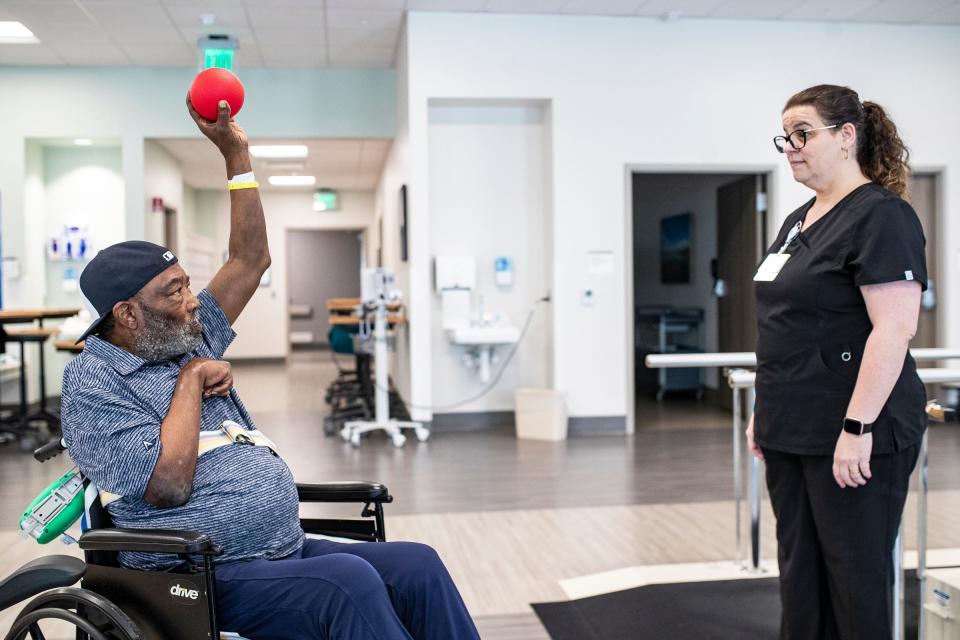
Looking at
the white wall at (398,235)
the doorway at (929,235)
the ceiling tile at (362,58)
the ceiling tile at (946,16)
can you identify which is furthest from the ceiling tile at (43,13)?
the doorway at (929,235)

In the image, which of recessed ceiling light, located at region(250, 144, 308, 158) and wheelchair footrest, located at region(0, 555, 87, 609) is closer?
wheelchair footrest, located at region(0, 555, 87, 609)

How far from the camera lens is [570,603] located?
2.93 meters

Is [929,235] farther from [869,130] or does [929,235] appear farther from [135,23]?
[135,23]

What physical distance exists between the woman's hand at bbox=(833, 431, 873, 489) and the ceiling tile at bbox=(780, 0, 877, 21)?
536 centimetres

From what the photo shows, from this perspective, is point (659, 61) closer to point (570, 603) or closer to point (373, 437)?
point (373, 437)

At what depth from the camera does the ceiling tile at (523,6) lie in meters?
6.21

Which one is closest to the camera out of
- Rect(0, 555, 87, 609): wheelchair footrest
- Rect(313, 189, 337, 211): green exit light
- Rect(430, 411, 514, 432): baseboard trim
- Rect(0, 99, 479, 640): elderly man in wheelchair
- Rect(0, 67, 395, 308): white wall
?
Rect(0, 555, 87, 609): wheelchair footrest

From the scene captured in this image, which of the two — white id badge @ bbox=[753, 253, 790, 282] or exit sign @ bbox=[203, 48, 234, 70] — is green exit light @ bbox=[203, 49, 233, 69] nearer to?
exit sign @ bbox=[203, 48, 234, 70]

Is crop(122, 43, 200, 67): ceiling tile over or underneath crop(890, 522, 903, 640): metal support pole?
over

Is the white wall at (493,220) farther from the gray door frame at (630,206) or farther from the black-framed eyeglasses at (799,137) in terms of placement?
the black-framed eyeglasses at (799,137)

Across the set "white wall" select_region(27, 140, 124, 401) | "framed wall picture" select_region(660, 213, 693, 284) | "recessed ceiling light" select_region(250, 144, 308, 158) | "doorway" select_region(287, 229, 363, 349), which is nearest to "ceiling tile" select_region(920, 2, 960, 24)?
"framed wall picture" select_region(660, 213, 693, 284)

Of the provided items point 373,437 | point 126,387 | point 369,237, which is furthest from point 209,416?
point 369,237

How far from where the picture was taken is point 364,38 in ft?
23.1

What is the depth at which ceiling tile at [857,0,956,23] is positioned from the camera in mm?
6348
